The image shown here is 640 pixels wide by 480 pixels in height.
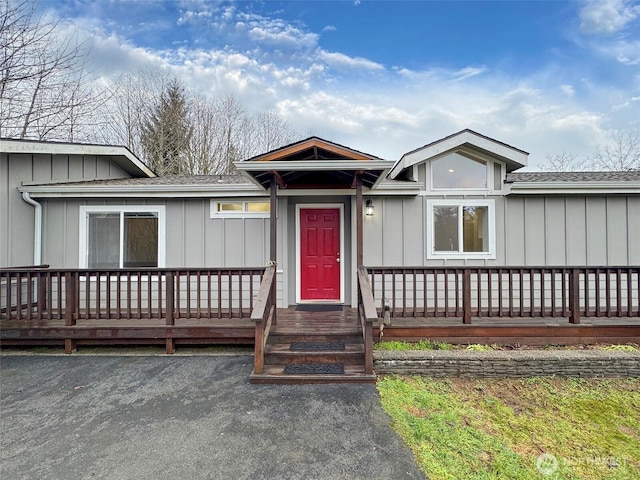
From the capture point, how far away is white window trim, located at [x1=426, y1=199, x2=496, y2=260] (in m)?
5.77

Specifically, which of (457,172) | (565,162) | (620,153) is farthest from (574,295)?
(620,153)

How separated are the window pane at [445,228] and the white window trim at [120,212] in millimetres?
5263

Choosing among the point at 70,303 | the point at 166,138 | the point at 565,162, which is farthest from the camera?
the point at 565,162

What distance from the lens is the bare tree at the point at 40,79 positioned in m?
8.56

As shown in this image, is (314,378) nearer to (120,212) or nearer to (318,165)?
(318,165)

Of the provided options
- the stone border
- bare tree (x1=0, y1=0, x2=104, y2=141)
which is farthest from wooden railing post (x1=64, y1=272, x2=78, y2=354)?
bare tree (x1=0, y1=0, x2=104, y2=141)

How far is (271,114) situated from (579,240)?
613 inches

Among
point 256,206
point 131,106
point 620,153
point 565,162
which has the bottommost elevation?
point 256,206

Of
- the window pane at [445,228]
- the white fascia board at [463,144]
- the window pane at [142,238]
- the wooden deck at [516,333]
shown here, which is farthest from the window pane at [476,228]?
the window pane at [142,238]

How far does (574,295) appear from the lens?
4.48 meters

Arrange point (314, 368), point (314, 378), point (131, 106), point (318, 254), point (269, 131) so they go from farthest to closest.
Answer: point (269, 131) → point (131, 106) → point (318, 254) → point (314, 368) → point (314, 378)

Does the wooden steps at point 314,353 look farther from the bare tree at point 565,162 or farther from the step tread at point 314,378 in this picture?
the bare tree at point 565,162

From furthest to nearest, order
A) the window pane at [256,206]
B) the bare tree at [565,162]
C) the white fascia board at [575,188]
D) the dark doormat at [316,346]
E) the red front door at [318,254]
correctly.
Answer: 1. the bare tree at [565,162]
2. the red front door at [318,254]
3. the window pane at [256,206]
4. the white fascia board at [575,188]
5. the dark doormat at [316,346]

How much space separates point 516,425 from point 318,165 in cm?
362
